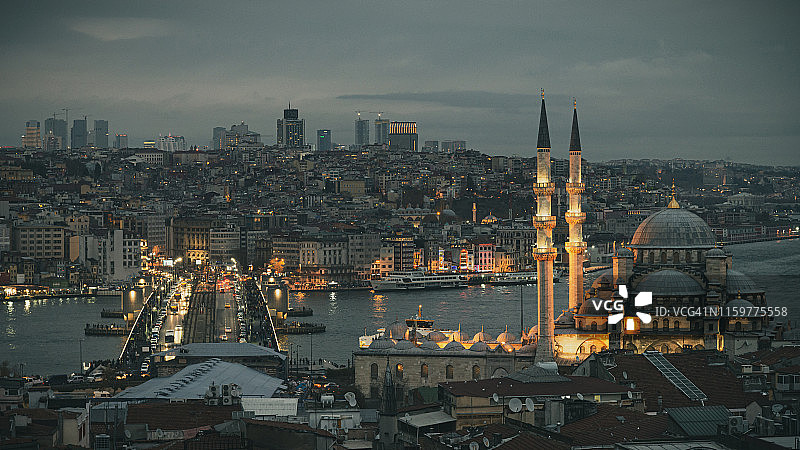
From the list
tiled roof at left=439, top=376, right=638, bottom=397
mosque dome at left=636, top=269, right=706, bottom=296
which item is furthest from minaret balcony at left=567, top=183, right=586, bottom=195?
tiled roof at left=439, top=376, right=638, bottom=397

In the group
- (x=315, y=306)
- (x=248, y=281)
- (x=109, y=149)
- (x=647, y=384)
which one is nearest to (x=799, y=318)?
(x=647, y=384)

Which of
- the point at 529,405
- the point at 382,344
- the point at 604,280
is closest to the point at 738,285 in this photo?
the point at 604,280

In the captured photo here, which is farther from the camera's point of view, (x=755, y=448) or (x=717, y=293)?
(x=717, y=293)

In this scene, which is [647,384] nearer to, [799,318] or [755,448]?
[755,448]

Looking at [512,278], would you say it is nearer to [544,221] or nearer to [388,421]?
[544,221]

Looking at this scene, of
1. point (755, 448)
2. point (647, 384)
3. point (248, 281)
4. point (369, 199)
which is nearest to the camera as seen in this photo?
point (755, 448)

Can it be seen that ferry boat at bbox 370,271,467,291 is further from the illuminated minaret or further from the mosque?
the mosque
